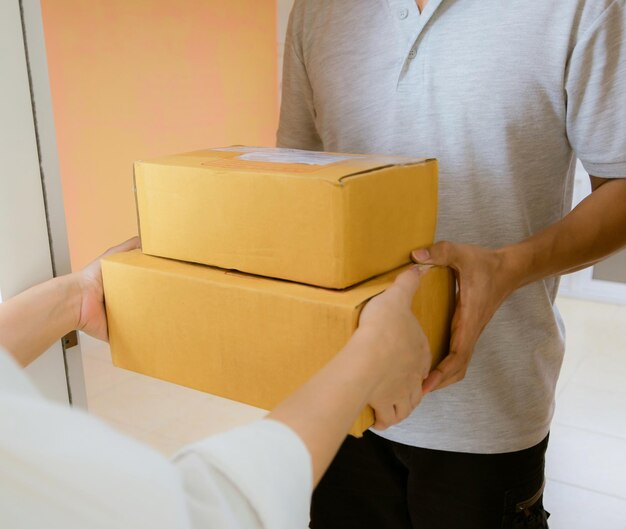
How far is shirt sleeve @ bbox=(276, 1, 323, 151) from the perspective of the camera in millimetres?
1106

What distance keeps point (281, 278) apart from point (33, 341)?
11.7 inches

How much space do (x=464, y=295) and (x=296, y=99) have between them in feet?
1.72

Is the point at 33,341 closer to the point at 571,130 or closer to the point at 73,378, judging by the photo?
the point at 73,378

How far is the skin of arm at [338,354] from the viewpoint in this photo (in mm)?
524

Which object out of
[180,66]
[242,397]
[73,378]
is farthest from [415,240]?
[180,66]

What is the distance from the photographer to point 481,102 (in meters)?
0.90

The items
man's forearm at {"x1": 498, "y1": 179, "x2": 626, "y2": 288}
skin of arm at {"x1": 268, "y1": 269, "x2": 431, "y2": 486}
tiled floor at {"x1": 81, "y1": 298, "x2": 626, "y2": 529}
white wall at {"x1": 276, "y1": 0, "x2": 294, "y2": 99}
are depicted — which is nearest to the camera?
skin of arm at {"x1": 268, "y1": 269, "x2": 431, "y2": 486}

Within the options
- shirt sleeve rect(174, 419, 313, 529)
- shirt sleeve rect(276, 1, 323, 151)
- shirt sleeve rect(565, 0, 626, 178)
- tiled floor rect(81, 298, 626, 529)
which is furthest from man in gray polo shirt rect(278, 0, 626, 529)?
tiled floor rect(81, 298, 626, 529)

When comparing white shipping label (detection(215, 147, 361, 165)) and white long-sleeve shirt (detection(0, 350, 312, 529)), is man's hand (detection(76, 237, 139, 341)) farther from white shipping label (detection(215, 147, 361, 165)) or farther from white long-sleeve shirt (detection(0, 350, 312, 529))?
white long-sleeve shirt (detection(0, 350, 312, 529))

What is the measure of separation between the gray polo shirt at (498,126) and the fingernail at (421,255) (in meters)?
0.18

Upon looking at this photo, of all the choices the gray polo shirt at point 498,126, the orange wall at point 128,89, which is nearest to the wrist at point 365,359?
the gray polo shirt at point 498,126

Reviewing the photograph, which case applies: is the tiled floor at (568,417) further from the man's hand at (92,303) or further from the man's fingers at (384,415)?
the man's fingers at (384,415)

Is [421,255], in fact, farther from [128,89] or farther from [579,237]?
[128,89]

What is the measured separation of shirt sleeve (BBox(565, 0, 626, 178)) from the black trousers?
43 cm
